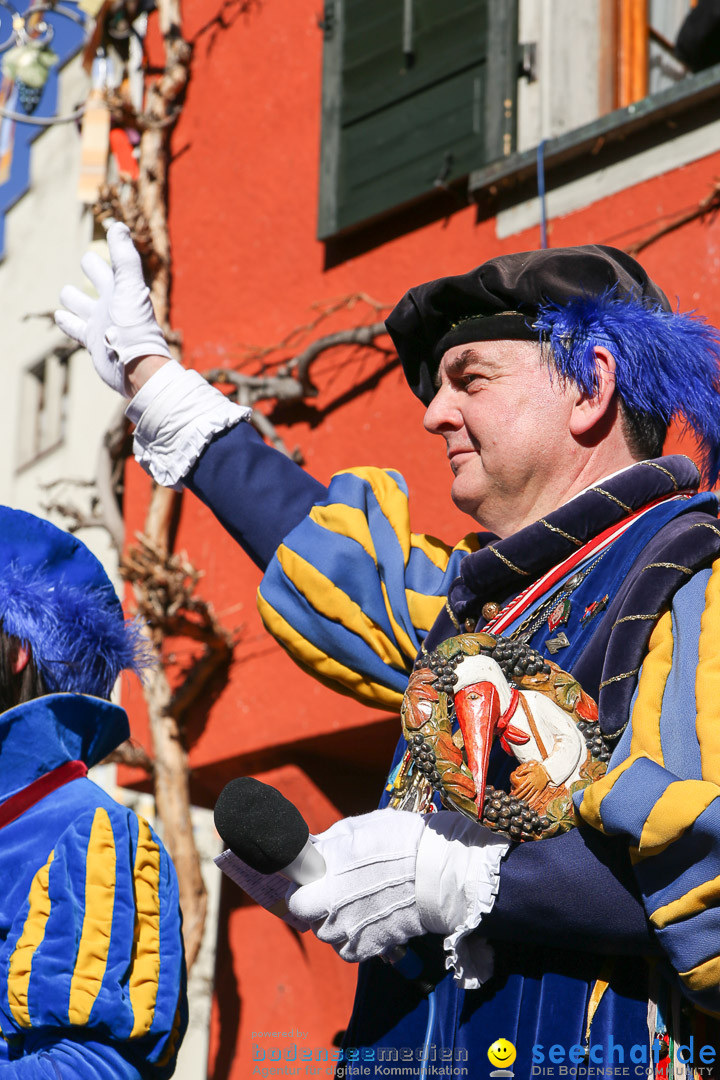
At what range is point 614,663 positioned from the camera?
1812 mm

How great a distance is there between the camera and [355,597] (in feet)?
7.46

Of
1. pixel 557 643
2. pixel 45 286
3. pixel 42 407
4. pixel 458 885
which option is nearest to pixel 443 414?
pixel 557 643

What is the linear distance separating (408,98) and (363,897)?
3478 millimetres

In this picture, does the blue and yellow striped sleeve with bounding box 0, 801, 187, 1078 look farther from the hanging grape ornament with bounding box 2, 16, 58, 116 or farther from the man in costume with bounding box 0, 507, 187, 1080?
the hanging grape ornament with bounding box 2, 16, 58, 116

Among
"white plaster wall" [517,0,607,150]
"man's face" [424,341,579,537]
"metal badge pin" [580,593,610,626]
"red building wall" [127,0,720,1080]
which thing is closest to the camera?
"metal badge pin" [580,593,610,626]

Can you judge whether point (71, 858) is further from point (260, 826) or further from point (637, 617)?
point (637, 617)

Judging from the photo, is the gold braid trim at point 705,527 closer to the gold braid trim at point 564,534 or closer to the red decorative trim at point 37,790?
the gold braid trim at point 564,534

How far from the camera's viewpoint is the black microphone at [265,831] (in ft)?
5.56

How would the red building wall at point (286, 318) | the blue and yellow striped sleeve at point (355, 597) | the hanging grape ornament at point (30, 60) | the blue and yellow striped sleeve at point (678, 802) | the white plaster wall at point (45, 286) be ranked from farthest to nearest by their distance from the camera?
the white plaster wall at point (45, 286)
the hanging grape ornament at point (30, 60)
the red building wall at point (286, 318)
the blue and yellow striped sleeve at point (355, 597)
the blue and yellow striped sleeve at point (678, 802)

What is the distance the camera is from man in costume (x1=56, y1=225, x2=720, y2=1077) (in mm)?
1675

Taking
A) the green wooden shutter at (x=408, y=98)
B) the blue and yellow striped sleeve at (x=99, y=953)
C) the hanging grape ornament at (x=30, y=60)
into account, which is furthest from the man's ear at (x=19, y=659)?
the hanging grape ornament at (x=30, y=60)

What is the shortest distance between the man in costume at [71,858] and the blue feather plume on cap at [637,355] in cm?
87

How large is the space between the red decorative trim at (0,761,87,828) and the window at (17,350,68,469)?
4554 mm

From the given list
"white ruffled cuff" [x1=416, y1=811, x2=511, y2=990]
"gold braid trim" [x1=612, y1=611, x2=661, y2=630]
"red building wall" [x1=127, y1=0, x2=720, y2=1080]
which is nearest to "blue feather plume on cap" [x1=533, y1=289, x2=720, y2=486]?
"gold braid trim" [x1=612, y1=611, x2=661, y2=630]
